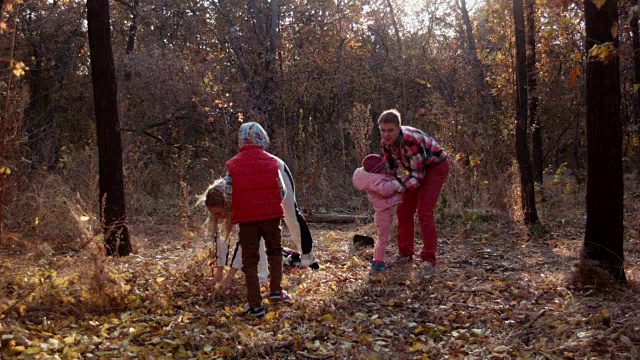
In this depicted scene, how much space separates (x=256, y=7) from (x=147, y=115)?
4.57 metres

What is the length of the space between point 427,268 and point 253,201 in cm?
261

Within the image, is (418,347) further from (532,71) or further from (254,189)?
(532,71)

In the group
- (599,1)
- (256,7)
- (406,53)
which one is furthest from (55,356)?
(406,53)

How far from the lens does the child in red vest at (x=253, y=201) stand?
17.7 feet

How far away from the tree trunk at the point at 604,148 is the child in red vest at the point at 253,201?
287 centimetres

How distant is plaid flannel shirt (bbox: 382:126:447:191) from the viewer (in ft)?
22.6

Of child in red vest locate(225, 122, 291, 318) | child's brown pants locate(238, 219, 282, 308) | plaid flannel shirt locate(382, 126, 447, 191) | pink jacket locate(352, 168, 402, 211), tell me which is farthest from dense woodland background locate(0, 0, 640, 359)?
plaid flannel shirt locate(382, 126, 447, 191)

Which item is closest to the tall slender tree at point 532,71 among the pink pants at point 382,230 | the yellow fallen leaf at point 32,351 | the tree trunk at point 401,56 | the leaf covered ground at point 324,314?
the leaf covered ground at point 324,314

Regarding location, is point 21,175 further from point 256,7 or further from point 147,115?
point 256,7

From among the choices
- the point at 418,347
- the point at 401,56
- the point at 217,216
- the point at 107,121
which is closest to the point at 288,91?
the point at 401,56

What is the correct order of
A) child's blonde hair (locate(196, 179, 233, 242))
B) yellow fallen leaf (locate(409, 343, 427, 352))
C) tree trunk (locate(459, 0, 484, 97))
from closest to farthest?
1. yellow fallen leaf (locate(409, 343, 427, 352))
2. child's blonde hair (locate(196, 179, 233, 242))
3. tree trunk (locate(459, 0, 484, 97))

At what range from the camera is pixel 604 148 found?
Result: 5.62 m

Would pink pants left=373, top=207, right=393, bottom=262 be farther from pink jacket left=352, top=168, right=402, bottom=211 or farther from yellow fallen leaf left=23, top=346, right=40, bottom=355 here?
yellow fallen leaf left=23, top=346, right=40, bottom=355

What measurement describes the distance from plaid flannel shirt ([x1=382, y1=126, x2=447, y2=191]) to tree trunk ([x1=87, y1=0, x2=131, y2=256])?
3.70 meters
